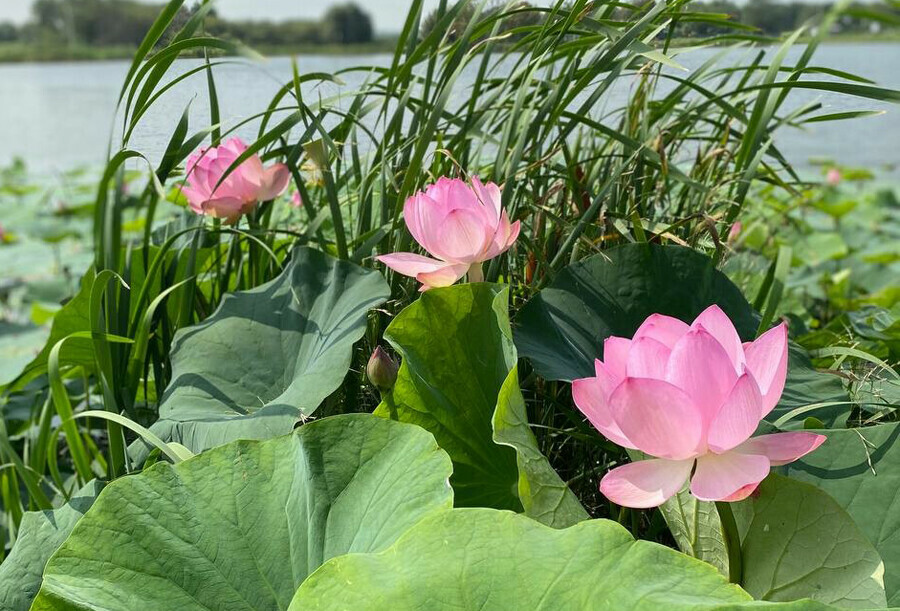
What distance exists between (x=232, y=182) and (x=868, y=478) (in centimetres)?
66

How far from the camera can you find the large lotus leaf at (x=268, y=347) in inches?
26.9

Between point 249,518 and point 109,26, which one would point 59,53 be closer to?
point 109,26

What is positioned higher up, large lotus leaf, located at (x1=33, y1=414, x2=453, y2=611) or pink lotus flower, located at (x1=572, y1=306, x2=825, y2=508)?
pink lotus flower, located at (x1=572, y1=306, x2=825, y2=508)

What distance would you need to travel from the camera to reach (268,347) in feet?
2.64

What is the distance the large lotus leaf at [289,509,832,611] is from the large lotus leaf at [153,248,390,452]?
0.79 feet

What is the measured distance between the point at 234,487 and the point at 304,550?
0.22 ft

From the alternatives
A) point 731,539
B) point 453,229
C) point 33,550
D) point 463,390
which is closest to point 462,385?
point 463,390

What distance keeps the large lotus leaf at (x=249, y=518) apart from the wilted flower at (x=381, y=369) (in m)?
0.07

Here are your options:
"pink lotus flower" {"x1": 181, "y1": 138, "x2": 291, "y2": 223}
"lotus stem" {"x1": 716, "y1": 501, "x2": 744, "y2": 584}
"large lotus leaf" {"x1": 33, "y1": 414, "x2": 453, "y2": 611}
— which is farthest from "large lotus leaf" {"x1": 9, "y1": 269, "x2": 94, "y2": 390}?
"lotus stem" {"x1": 716, "y1": 501, "x2": 744, "y2": 584}

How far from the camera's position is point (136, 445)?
74 centimetres

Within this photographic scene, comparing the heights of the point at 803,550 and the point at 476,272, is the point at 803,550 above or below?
below

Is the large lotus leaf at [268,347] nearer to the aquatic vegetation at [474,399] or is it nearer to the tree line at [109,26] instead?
the aquatic vegetation at [474,399]

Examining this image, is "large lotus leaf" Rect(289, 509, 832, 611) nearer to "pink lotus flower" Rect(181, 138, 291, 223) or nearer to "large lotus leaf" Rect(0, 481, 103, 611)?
"large lotus leaf" Rect(0, 481, 103, 611)

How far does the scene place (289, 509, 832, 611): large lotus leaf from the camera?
42 cm
